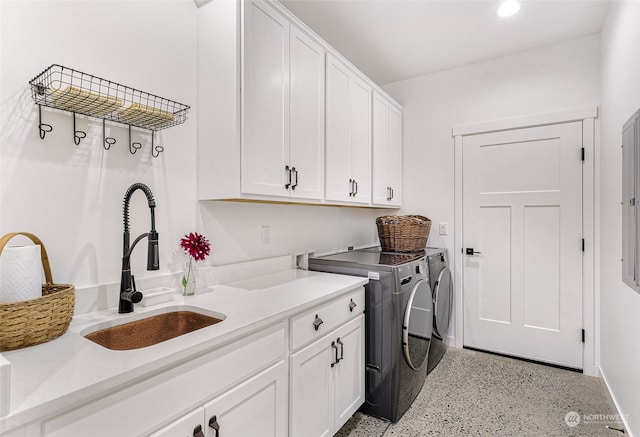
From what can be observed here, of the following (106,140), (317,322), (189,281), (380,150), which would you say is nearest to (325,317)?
(317,322)

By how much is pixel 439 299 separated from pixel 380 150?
1.34 metres

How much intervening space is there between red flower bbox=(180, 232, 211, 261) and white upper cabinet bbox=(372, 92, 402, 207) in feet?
5.27

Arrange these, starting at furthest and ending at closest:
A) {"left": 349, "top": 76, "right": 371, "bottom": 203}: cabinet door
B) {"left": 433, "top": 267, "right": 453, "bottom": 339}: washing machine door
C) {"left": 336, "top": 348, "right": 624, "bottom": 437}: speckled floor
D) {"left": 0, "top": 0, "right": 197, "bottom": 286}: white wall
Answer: {"left": 433, "top": 267, "right": 453, "bottom": 339}: washing machine door → {"left": 349, "top": 76, "right": 371, "bottom": 203}: cabinet door → {"left": 336, "top": 348, "right": 624, "bottom": 437}: speckled floor → {"left": 0, "top": 0, "right": 197, "bottom": 286}: white wall

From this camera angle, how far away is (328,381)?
5.56ft

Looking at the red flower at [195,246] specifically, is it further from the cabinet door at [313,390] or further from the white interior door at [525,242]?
the white interior door at [525,242]

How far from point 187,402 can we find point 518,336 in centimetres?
285

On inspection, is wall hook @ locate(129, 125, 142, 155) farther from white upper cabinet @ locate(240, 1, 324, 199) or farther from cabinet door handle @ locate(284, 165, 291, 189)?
cabinet door handle @ locate(284, 165, 291, 189)

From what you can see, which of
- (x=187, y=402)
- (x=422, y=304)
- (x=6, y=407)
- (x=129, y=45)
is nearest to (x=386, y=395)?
(x=422, y=304)

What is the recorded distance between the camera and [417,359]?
2191 millimetres

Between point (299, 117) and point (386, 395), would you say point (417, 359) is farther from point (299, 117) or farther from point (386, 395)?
point (299, 117)

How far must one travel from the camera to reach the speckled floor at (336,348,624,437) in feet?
6.40

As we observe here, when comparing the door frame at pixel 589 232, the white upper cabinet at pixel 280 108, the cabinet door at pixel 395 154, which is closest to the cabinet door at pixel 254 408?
the white upper cabinet at pixel 280 108

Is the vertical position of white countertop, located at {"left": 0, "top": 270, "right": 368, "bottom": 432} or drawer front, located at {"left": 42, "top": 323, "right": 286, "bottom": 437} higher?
white countertop, located at {"left": 0, "top": 270, "right": 368, "bottom": 432}

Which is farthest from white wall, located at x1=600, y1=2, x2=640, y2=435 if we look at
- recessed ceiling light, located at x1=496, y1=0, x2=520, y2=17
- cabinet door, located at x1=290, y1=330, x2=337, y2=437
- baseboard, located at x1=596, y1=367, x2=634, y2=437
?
cabinet door, located at x1=290, y1=330, x2=337, y2=437
